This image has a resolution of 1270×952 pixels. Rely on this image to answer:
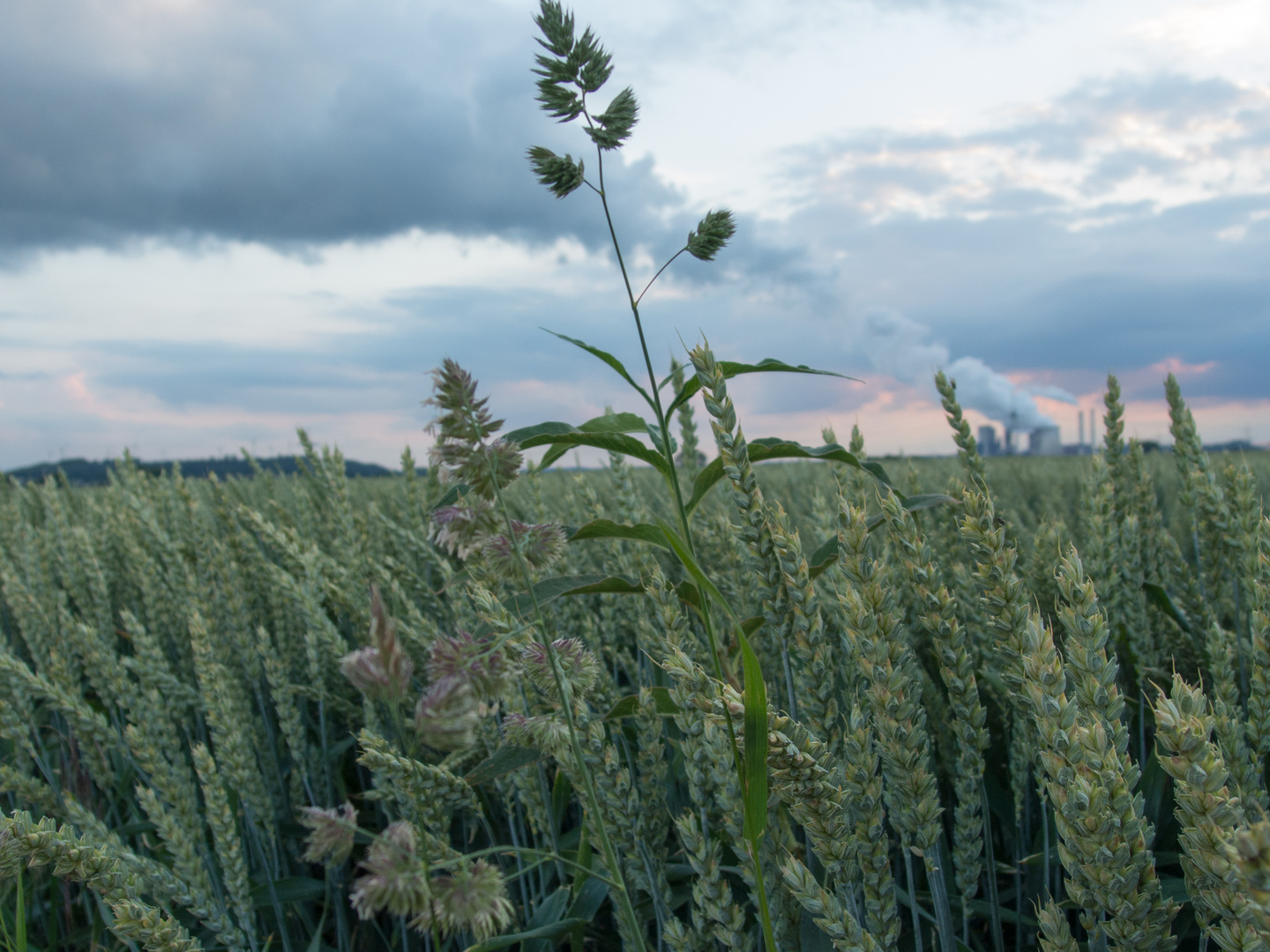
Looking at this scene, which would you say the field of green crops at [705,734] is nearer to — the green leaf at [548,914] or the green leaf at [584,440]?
the green leaf at [548,914]

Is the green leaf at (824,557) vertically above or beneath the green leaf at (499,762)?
above

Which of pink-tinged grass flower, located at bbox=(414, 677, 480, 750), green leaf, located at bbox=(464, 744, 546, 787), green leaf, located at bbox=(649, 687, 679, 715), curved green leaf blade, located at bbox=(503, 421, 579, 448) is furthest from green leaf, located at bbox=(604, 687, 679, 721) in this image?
pink-tinged grass flower, located at bbox=(414, 677, 480, 750)

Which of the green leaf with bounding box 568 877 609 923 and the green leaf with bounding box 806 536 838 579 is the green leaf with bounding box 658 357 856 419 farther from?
the green leaf with bounding box 568 877 609 923

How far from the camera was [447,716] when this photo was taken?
0.42 m

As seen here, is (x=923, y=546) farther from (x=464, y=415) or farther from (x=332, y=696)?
(x=332, y=696)

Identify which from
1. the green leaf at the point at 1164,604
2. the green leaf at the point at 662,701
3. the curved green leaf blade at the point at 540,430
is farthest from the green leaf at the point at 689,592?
the green leaf at the point at 1164,604

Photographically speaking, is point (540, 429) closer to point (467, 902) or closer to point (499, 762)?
point (499, 762)

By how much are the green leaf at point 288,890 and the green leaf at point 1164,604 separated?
65.7 inches

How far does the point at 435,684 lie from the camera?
44 cm

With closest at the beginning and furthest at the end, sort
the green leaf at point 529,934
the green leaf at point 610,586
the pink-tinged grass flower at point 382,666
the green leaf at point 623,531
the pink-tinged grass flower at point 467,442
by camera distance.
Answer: the pink-tinged grass flower at point 382,666 < the pink-tinged grass flower at point 467,442 < the green leaf at point 529,934 < the green leaf at point 623,531 < the green leaf at point 610,586

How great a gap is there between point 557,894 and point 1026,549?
143cm

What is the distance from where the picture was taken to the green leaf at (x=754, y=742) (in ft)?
1.93

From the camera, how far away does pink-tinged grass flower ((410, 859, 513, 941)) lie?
43 cm

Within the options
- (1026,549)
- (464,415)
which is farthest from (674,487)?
(1026,549)
